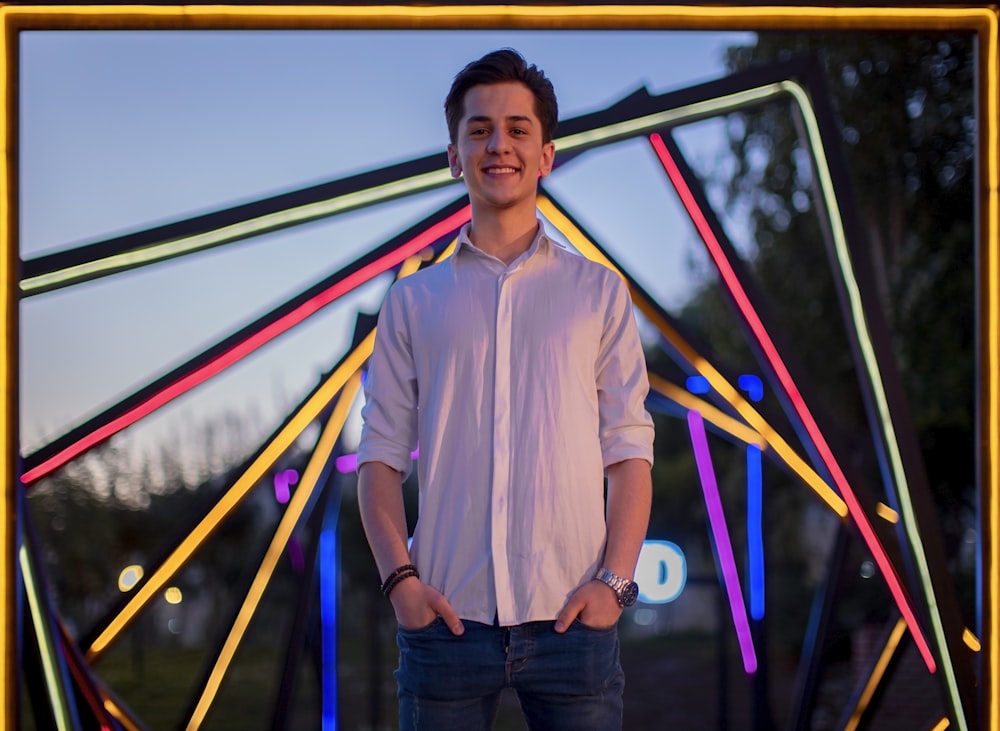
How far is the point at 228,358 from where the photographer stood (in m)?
3.71

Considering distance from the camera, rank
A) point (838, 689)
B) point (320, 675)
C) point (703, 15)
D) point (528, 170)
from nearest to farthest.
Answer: point (528, 170)
point (703, 15)
point (320, 675)
point (838, 689)

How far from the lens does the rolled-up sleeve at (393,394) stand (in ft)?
6.52

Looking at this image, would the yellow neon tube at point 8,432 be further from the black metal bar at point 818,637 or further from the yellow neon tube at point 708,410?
the black metal bar at point 818,637

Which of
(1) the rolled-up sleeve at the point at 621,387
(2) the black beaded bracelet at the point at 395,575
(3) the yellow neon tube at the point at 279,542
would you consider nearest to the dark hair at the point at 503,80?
(1) the rolled-up sleeve at the point at 621,387

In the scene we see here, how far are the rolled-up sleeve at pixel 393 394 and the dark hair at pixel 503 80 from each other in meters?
0.35

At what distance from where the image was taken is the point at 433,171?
3.74 metres

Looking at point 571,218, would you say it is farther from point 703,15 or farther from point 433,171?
point 703,15

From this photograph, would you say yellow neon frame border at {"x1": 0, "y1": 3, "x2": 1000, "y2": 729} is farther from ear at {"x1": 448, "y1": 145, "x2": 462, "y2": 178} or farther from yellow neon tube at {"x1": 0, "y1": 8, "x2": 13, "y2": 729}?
ear at {"x1": 448, "y1": 145, "x2": 462, "y2": 178}

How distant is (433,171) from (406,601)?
2148 mm

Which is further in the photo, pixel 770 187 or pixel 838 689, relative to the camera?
pixel 770 187

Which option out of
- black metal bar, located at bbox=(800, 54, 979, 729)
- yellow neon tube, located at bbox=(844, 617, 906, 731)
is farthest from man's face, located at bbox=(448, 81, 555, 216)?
yellow neon tube, located at bbox=(844, 617, 906, 731)

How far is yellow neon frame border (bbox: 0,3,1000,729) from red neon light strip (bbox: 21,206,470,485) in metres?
1.04

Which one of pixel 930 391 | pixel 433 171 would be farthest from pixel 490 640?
pixel 930 391

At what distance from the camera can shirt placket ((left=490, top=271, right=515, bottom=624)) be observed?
1868 mm
